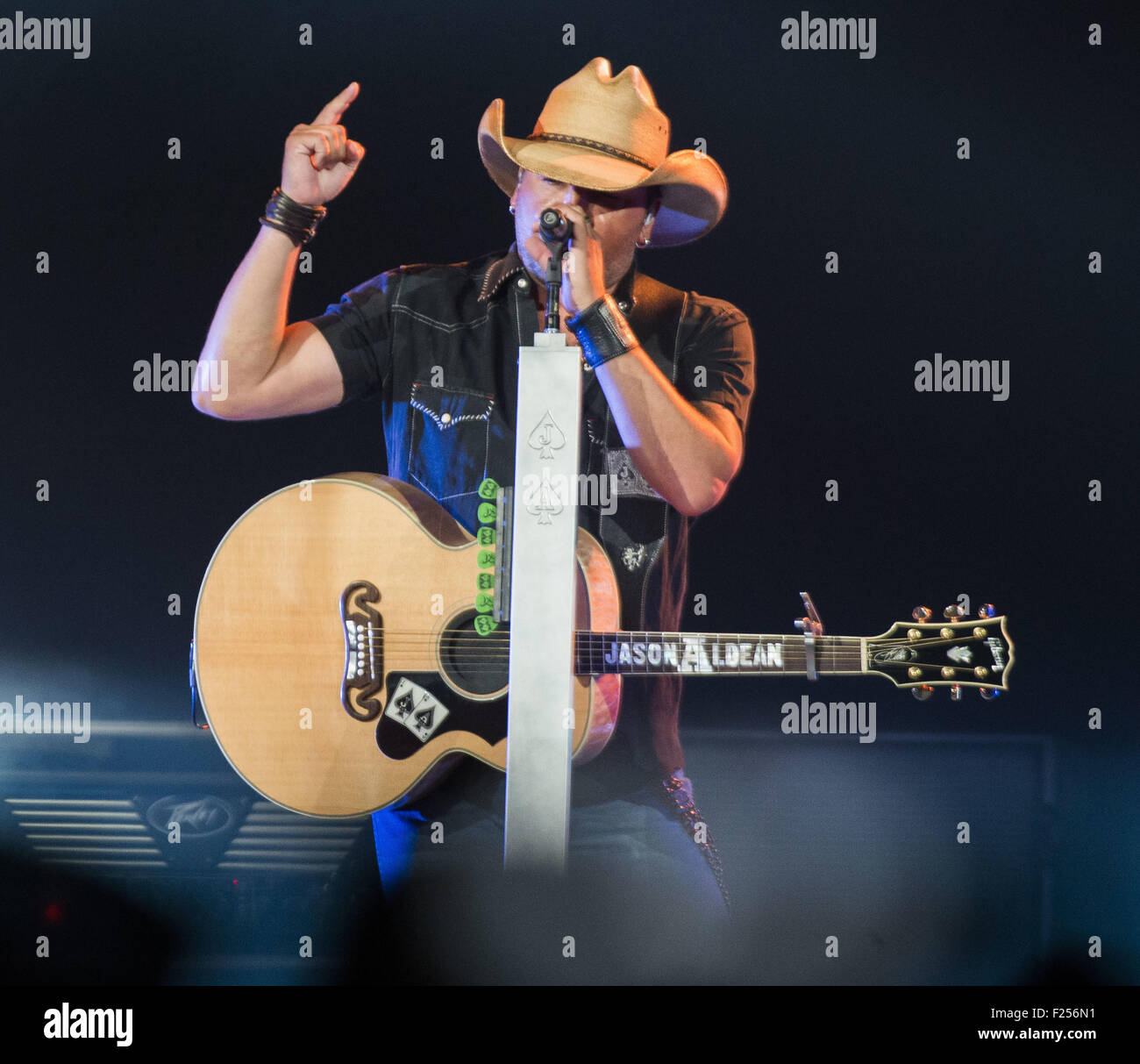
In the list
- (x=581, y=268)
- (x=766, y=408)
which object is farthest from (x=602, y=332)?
(x=766, y=408)

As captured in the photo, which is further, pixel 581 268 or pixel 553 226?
pixel 581 268

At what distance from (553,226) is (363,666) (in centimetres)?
96

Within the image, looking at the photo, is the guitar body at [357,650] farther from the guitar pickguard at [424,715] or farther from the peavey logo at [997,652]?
the peavey logo at [997,652]

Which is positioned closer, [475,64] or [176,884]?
[176,884]

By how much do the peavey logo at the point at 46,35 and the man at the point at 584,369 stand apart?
165cm

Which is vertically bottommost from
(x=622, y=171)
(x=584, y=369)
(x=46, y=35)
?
(x=584, y=369)

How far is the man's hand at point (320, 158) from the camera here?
2.15 meters

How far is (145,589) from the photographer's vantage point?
3.74 meters

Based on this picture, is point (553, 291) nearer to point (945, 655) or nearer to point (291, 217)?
point (291, 217)

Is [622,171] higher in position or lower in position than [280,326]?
higher

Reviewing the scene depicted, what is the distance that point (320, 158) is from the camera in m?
2.16

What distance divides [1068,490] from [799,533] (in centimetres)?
79

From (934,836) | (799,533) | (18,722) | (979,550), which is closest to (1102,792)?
(934,836)
